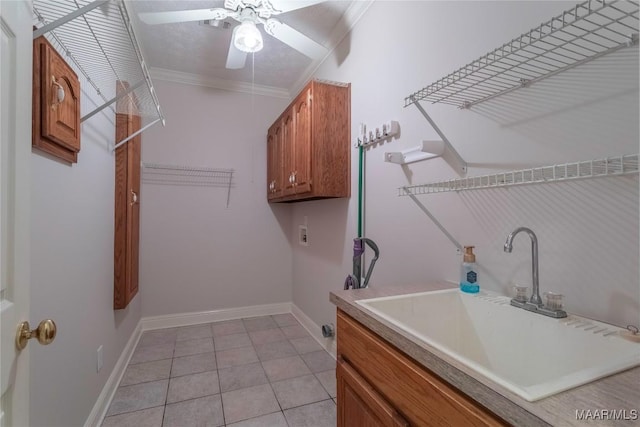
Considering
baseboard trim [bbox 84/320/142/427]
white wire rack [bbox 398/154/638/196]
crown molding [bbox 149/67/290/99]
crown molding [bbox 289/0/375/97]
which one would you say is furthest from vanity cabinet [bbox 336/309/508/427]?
crown molding [bbox 149/67/290/99]

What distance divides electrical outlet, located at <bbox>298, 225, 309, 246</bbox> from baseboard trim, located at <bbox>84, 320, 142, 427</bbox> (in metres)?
1.78

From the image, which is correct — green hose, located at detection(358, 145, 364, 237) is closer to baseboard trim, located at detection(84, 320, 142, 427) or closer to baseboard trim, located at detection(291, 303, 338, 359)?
baseboard trim, located at detection(291, 303, 338, 359)

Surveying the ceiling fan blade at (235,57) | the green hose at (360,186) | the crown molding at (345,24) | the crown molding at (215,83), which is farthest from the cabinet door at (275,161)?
the green hose at (360,186)

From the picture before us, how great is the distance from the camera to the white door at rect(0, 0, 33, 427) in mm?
651

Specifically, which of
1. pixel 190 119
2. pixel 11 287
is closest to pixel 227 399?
pixel 11 287

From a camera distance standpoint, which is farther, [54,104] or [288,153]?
[288,153]

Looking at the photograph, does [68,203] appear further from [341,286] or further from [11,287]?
[341,286]

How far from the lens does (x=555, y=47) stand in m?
0.80

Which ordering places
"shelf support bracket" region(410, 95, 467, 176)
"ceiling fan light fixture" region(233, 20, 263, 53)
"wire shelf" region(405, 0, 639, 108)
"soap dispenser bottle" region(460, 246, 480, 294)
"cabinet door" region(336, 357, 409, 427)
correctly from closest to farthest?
"wire shelf" region(405, 0, 639, 108)
"cabinet door" region(336, 357, 409, 427)
"soap dispenser bottle" region(460, 246, 480, 294)
"shelf support bracket" region(410, 95, 467, 176)
"ceiling fan light fixture" region(233, 20, 263, 53)

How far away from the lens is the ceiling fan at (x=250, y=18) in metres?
1.63

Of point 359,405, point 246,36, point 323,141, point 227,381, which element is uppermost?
point 246,36

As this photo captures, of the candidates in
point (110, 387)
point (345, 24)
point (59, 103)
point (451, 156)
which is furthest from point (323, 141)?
point (110, 387)

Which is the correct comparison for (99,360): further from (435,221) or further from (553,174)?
(553,174)

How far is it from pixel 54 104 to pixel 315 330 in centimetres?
252
